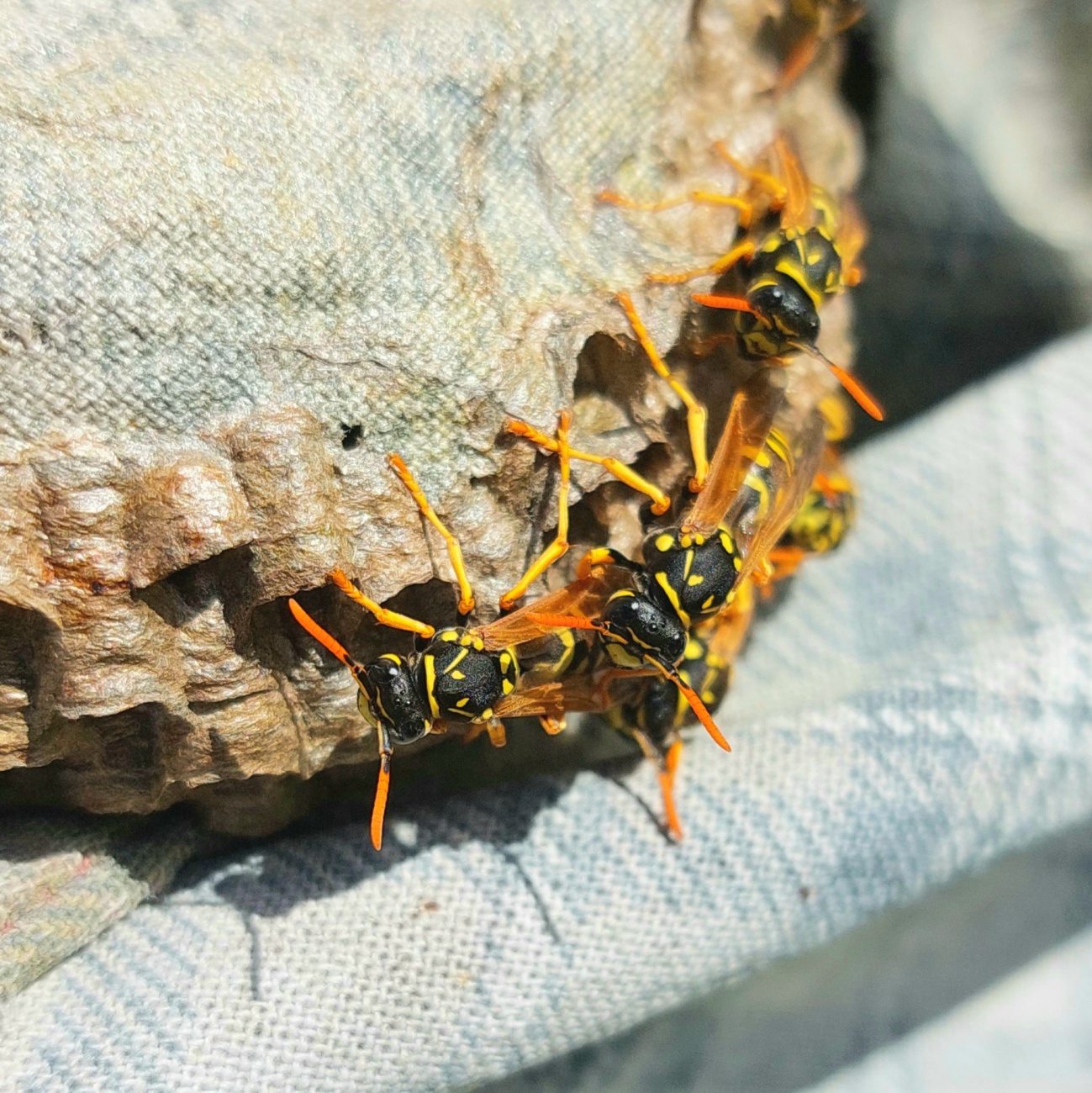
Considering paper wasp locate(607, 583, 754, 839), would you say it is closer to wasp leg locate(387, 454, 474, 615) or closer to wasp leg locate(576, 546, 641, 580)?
wasp leg locate(576, 546, 641, 580)

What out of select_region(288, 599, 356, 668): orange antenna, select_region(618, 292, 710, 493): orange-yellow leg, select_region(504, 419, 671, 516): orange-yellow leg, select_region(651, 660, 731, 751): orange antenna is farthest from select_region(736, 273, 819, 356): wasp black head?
select_region(288, 599, 356, 668): orange antenna

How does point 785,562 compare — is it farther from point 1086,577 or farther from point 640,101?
point 640,101

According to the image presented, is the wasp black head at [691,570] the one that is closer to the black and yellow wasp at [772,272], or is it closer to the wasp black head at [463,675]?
the black and yellow wasp at [772,272]

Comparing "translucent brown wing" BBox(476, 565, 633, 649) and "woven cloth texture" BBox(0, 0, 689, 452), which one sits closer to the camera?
"woven cloth texture" BBox(0, 0, 689, 452)

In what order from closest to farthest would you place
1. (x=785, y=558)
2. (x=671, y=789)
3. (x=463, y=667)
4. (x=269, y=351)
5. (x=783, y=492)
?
(x=269, y=351) → (x=463, y=667) → (x=783, y=492) → (x=671, y=789) → (x=785, y=558)

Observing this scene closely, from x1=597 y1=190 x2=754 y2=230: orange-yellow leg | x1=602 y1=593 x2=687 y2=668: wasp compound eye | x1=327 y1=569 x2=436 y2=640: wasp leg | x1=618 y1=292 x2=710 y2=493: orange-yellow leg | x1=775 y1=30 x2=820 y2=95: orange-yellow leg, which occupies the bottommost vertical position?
x1=327 y1=569 x2=436 y2=640: wasp leg

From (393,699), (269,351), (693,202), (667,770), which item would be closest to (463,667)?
(393,699)

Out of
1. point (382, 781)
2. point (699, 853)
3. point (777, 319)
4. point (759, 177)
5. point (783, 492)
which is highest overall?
point (759, 177)

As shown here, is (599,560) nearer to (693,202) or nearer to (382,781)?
(382,781)

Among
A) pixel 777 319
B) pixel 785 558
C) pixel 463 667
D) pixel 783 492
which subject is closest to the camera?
pixel 463 667
